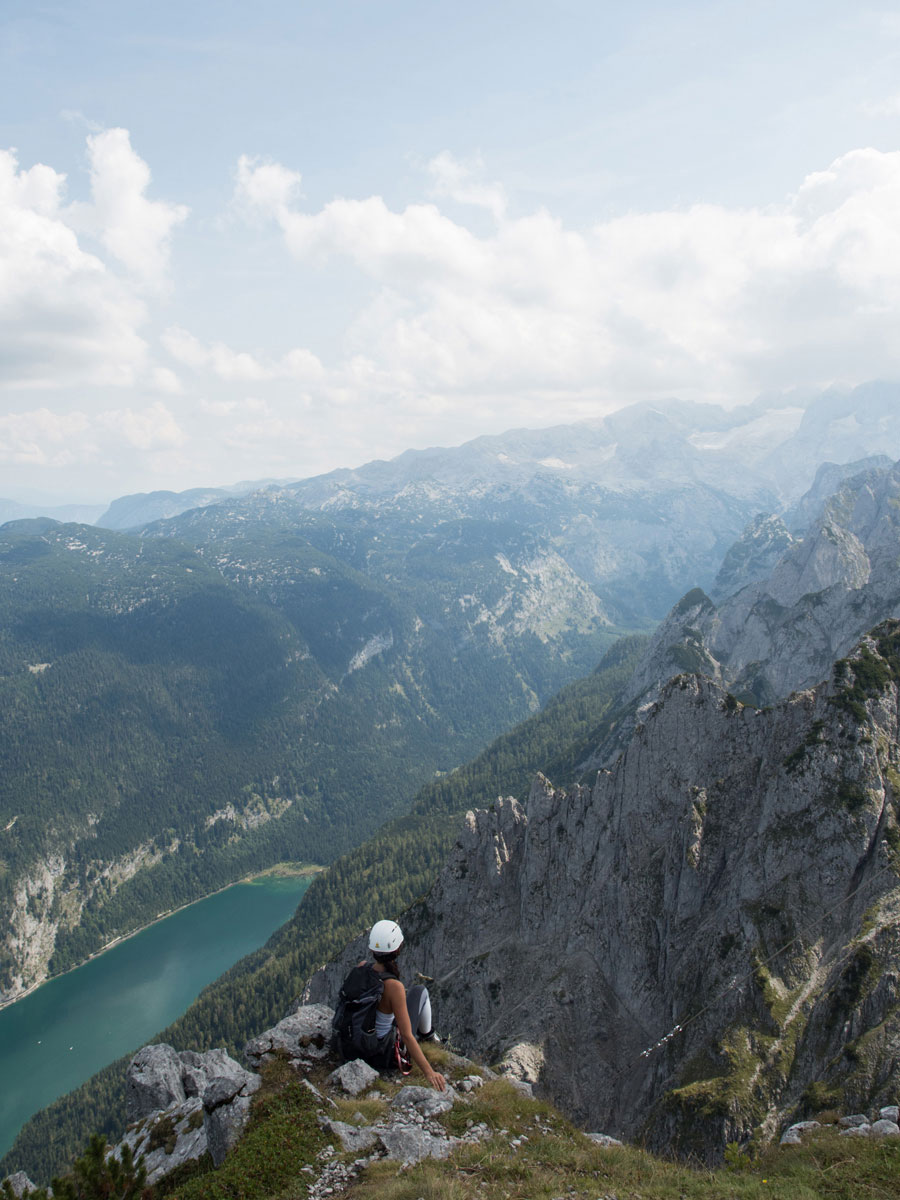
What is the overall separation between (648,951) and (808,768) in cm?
2166

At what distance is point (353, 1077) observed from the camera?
1006 inches

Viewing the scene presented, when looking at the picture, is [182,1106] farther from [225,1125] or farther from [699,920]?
[699,920]

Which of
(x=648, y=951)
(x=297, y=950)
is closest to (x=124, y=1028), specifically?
(x=297, y=950)

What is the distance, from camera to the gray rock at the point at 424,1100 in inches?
960

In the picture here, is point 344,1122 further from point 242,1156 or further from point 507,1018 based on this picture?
point 507,1018

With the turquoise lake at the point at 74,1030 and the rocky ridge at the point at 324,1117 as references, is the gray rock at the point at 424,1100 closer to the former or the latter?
the rocky ridge at the point at 324,1117

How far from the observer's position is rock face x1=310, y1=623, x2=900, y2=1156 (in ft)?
142

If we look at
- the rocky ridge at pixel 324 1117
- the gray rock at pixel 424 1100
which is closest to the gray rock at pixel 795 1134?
the rocky ridge at pixel 324 1117

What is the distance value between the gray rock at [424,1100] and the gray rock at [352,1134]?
2.12m

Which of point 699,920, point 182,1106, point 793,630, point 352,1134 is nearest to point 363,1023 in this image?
point 352,1134

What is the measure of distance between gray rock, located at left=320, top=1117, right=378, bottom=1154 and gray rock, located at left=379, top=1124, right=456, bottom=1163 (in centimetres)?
39

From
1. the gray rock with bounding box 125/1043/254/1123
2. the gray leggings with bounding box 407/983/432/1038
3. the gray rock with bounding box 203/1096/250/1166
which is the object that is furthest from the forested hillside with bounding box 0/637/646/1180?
Answer: the gray leggings with bounding box 407/983/432/1038

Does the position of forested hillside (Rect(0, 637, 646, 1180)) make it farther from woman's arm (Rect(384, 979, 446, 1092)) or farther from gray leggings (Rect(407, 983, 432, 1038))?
woman's arm (Rect(384, 979, 446, 1092))

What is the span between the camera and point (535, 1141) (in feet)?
77.5
